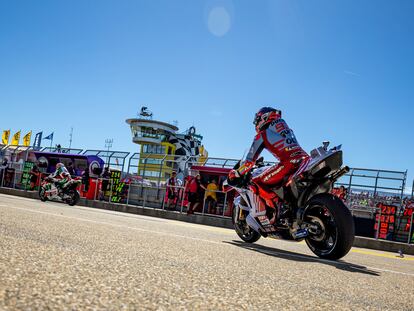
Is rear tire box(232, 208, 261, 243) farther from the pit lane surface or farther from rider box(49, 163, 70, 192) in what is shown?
rider box(49, 163, 70, 192)

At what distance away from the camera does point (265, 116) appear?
531cm

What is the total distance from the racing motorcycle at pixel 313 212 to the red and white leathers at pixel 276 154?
0.11 m

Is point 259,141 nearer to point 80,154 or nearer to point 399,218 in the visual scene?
point 399,218

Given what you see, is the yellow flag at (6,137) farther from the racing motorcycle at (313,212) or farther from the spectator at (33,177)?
the racing motorcycle at (313,212)

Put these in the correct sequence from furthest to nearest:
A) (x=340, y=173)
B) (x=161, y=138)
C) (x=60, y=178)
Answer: (x=161, y=138)
(x=60, y=178)
(x=340, y=173)

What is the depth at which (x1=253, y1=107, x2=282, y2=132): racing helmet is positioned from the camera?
5285mm

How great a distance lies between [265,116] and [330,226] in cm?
178

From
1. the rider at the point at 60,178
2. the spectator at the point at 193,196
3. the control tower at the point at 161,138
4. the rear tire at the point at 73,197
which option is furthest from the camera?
the control tower at the point at 161,138

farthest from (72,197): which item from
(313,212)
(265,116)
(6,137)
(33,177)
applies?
(6,137)

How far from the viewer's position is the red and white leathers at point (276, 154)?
4895 mm

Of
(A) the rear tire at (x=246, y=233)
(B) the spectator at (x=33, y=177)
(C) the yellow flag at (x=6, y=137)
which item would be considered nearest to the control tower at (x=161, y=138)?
(C) the yellow flag at (x=6, y=137)

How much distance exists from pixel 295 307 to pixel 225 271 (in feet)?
2.52

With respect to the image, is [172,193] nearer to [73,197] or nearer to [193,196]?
[193,196]

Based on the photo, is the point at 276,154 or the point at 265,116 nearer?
the point at 276,154
